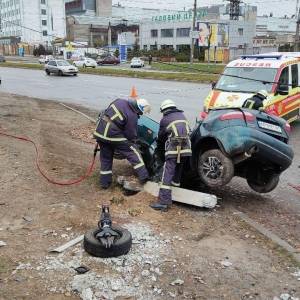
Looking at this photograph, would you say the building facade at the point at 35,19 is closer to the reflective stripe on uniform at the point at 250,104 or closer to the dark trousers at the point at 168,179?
the reflective stripe on uniform at the point at 250,104

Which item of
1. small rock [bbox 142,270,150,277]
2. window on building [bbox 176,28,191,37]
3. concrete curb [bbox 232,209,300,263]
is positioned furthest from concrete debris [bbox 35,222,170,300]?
window on building [bbox 176,28,191,37]

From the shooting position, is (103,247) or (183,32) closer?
(103,247)

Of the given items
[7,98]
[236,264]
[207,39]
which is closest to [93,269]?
[236,264]

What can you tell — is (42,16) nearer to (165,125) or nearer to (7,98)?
(7,98)

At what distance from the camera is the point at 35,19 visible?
5197 inches

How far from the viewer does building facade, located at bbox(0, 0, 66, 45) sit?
427ft

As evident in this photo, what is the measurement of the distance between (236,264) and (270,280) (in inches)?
16.1

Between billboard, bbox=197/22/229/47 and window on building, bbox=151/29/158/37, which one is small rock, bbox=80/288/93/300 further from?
window on building, bbox=151/29/158/37

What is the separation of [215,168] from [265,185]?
100 cm

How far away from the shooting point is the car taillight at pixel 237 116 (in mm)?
6230

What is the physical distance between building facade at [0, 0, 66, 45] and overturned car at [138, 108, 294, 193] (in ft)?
413

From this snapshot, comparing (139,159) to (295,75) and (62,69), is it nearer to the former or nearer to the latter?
(295,75)

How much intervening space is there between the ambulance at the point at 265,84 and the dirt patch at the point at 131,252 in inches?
200

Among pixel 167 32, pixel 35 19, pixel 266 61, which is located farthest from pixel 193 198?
pixel 35 19
